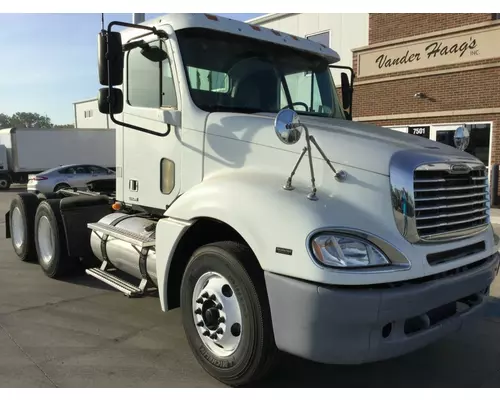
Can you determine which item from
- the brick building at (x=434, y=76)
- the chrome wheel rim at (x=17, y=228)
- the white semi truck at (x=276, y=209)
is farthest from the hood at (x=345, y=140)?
the brick building at (x=434, y=76)

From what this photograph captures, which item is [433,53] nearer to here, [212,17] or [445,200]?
[212,17]

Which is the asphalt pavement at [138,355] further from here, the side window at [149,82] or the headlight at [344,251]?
the side window at [149,82]

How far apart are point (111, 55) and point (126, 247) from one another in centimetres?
193

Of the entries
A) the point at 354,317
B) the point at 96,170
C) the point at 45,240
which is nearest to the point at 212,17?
the point at 354,317

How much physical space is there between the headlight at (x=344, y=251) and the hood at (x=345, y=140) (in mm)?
524

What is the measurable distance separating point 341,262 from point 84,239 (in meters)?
4.08

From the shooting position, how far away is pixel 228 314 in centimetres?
336

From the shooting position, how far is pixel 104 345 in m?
4.26

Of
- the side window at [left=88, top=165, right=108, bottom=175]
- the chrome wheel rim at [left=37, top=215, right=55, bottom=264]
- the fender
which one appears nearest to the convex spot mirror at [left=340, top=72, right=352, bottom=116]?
the fender

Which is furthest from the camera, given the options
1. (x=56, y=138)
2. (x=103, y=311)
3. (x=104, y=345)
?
(x=56, y=138)

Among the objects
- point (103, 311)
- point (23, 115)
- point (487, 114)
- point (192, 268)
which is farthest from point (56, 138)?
point (23, 115)

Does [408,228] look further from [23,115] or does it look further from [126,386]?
[23,115]

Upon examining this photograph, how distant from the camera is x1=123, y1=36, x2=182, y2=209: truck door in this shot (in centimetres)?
431

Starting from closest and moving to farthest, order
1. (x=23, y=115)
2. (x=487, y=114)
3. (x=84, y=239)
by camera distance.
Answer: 1. (x=84, y=239)
2. (x=487, y=114)
3. (x=23, y=115)
